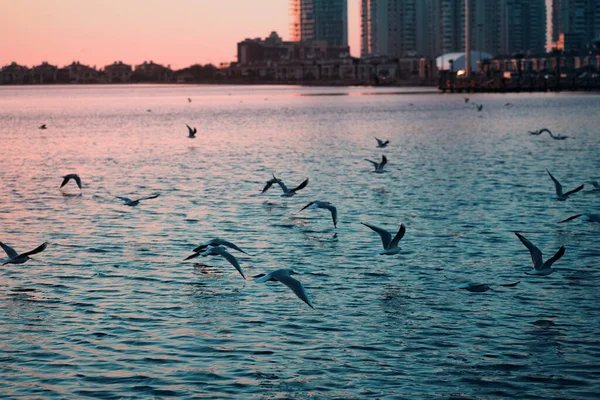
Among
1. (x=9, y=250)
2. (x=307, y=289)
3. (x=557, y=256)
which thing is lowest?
(x=307, y=289)

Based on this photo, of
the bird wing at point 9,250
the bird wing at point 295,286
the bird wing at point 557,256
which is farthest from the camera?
the bird wing at point 9,250

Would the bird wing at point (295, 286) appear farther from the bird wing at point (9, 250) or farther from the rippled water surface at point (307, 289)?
the bird wing at point (9, 250)

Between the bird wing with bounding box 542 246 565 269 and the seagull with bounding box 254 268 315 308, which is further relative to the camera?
the bird wing with bounding box 542 246 565 269

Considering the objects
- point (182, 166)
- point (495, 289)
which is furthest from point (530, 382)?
point (182, 166)

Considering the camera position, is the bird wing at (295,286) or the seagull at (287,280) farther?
the seagull at (287,280)

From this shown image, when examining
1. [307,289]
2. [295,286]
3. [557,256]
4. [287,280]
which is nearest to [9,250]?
[307,289]

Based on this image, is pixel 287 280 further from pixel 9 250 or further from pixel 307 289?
pixel 9 250

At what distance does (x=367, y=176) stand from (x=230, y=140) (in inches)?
1140

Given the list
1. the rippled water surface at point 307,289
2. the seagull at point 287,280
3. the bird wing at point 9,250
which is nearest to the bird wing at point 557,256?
the rippled water surface at point 307,289

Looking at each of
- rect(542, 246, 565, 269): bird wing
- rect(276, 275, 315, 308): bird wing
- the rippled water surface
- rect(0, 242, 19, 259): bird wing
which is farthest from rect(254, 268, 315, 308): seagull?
rect(0, 242, 19, 259): bird wing

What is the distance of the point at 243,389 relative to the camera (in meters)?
12.3

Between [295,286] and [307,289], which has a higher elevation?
[295,286]

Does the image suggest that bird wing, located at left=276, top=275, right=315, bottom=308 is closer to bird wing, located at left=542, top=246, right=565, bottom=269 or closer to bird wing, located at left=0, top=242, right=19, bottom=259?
bird wing, located at left=542, top=246, right=565, bottom=269

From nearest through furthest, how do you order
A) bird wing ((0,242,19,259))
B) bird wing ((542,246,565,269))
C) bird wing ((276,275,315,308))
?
bird wing ((276,275,315,308)) → bird wing ((542,246,565,269)) → bird wing ((0,242,19,259))
